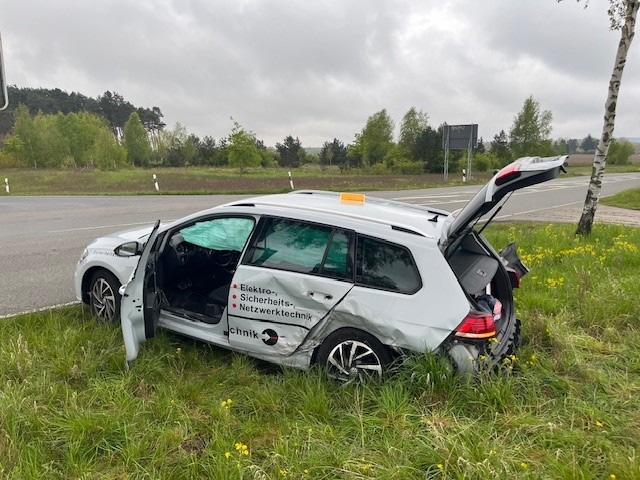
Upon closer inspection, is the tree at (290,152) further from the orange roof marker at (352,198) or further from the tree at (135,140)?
the orange roof marker at (352,198)

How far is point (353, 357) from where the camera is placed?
3035mm

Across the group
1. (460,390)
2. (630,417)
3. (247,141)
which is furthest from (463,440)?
(247,141)

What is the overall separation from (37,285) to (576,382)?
19.6 ft

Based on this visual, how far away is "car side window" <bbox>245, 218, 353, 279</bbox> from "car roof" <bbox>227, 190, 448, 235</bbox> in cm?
12

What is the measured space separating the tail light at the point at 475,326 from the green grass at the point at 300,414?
0.29 meters

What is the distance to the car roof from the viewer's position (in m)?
3.20

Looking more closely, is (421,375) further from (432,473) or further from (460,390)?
(432,473)

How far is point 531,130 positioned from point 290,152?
33167mm

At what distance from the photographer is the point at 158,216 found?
37.9 ft

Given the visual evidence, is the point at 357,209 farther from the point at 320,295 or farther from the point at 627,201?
the point at 627,201

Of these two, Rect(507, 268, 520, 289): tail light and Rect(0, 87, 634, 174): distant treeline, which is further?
Rect(0, 87, 634, 174): distant treeline

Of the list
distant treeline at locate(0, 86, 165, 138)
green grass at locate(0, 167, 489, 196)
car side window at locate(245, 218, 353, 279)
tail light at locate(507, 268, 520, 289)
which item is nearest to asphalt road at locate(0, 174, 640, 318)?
car side window at locate(245, 218, 353, 279)

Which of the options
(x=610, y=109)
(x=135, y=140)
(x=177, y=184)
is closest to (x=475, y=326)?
(x=610, y=109)

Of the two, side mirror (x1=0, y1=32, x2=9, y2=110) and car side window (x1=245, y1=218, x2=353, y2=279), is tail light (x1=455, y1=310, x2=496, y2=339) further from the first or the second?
side mirror (x1=0, y1=32, x2=9, y2=110)
